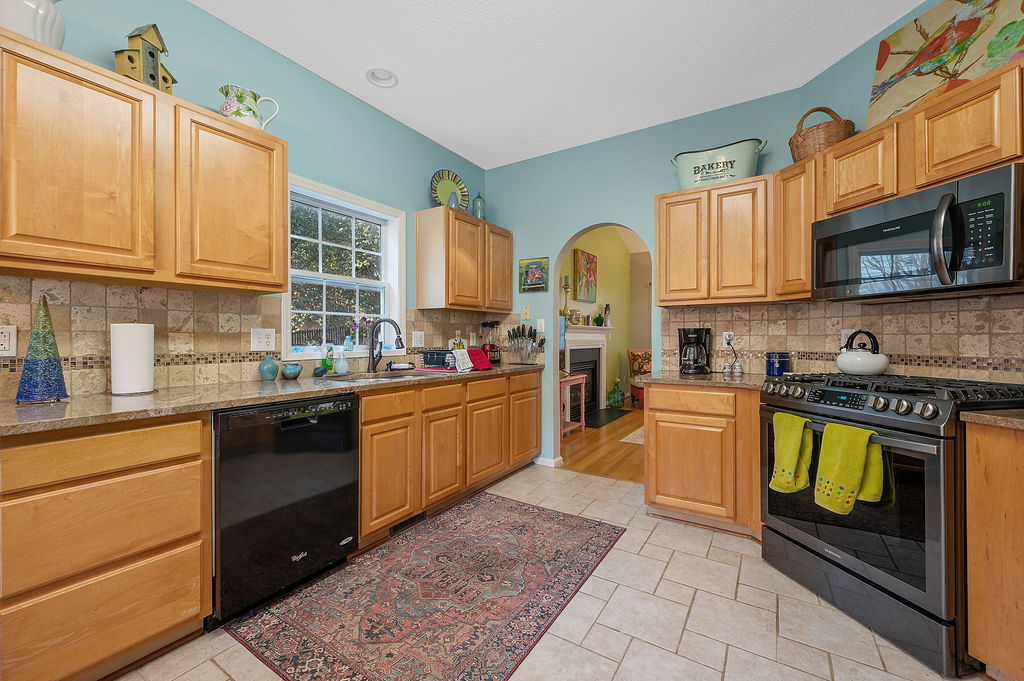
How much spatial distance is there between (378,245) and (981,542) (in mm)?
3590

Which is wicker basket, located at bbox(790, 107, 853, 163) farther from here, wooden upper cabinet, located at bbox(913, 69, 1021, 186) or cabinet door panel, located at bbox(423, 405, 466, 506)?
cabinet door panel, located at bbox(423, 405, 466, 506)

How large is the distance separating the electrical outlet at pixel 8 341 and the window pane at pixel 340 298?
4.75 feet

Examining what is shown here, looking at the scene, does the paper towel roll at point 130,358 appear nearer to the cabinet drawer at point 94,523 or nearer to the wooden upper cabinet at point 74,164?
the wooden upper cabinet at point 74,164

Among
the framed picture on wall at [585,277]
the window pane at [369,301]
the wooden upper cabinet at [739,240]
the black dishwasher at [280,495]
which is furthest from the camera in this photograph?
the framed picture on wall at [585,277]

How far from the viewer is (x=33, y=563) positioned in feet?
4.00

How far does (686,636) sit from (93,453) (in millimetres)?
2222

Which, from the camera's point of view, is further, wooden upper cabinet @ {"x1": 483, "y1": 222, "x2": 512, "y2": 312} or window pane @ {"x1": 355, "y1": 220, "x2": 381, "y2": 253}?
wooden upper cabinet @ {"x1": 483, "y1": 222, "x2": 512, "y2": 312}

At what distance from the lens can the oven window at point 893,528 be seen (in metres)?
1.57

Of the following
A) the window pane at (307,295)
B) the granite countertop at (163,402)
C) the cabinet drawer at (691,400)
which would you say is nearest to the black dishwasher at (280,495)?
the granite countertop at (163,402)

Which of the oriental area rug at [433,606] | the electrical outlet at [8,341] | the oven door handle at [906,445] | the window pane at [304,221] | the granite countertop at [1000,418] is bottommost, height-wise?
the oriental area rug at [433,606]

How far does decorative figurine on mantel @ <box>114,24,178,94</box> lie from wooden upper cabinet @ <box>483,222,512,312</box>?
7.72ft

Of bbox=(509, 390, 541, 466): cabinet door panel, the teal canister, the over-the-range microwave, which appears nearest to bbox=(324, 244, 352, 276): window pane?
the teal canister

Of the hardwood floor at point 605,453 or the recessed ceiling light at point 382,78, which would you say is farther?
the hardwood floor at point 605,453

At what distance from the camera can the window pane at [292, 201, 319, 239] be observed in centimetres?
267
